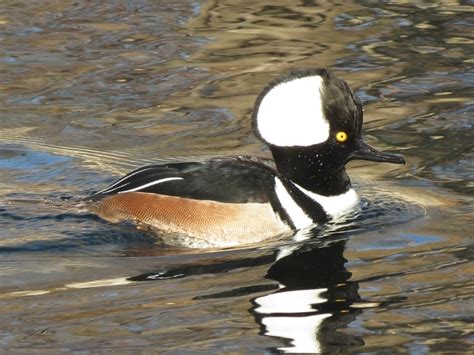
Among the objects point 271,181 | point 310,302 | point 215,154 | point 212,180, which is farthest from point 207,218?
point 215,154

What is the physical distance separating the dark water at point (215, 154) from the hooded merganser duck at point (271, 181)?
0.64ft

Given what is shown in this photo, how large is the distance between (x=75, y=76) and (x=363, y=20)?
3388 millimetres

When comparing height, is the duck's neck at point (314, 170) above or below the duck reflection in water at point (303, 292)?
above

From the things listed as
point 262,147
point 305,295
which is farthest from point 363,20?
point 305,295

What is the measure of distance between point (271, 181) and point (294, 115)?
484 mm

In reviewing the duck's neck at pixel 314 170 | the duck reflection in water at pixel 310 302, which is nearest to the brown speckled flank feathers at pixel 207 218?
the duck reflection in water at pixel 310 302

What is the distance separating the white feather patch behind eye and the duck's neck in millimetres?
118

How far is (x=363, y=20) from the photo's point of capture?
44.4ft

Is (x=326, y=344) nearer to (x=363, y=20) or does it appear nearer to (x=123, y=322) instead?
(x=123, y=322)

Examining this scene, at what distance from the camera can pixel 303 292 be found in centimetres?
721

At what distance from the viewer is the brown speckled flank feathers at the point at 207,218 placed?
829cm

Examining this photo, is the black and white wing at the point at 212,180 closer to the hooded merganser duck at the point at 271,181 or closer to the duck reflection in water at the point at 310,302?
the hooded merganser duck at the point at 271,181

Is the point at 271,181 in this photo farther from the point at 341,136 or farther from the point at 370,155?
the point at 370,155

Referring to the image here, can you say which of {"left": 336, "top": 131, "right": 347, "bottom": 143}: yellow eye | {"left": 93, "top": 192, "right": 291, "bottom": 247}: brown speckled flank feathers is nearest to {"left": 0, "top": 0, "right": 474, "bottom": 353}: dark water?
{"left": 93, "top": 192, "right": 291, "bottom": 247}: brown speckled flank feathers
